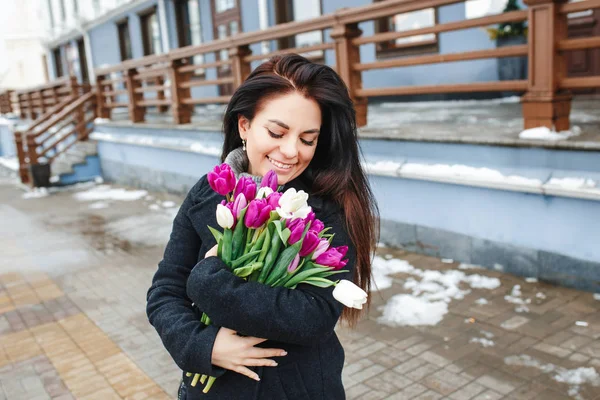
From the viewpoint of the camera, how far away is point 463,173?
5047 mm

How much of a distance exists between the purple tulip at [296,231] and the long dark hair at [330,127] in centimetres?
31

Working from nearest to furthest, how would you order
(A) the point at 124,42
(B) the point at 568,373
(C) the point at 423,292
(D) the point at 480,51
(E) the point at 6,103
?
1. (B) the point at 568,373
2. (C) the point at 423,292
3. (D) the point at 480,51
4. (A) the point at 124,42
5. (E) the point at 6,103

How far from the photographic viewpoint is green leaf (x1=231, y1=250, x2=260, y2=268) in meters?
1.44

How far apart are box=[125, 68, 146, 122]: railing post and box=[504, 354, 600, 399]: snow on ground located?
975 cm

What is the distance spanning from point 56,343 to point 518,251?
3806mm

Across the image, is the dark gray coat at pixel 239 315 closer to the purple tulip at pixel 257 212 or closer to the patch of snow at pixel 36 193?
the purple tulip at pixel 257 212

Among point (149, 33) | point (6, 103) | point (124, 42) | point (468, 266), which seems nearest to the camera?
point (468, 266)

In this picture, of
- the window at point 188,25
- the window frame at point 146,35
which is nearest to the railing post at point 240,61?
the window at point 188,25

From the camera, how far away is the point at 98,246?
7.16 metres

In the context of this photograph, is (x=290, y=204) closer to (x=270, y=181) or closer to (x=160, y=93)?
(x=270, y=181)

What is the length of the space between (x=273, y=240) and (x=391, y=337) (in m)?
2.75

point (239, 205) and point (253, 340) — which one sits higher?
point (239, 205)

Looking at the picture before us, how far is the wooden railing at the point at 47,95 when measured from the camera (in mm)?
14820

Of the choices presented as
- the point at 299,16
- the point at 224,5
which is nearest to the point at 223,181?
the point at 299,16
